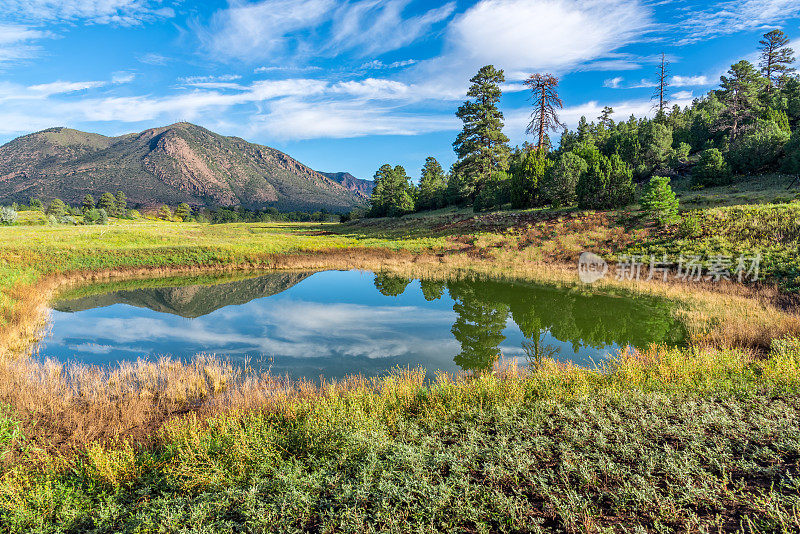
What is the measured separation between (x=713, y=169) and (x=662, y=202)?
14.1m

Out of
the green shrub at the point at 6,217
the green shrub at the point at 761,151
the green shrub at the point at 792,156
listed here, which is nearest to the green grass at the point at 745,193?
the green shrub at the point at 792,156

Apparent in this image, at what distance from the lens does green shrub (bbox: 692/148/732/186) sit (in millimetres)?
37375

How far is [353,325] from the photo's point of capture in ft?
57.7

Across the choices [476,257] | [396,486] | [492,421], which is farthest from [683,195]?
[396,486]

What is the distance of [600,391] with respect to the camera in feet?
26.4

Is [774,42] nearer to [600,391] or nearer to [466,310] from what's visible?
[466,310]

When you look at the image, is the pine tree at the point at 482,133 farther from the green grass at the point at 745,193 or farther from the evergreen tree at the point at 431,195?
the green grass at the point at 745,193

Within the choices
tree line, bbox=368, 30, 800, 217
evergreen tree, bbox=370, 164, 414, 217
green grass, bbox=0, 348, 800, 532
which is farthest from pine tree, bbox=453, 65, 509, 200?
green grass, bbox=0, 348, 800, 532

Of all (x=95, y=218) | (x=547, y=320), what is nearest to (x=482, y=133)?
(x=547, y=320)

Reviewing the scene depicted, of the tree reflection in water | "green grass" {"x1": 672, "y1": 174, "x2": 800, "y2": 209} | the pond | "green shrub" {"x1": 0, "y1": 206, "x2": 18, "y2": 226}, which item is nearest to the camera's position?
the pond

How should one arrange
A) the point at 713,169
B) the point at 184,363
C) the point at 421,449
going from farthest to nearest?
the point at 713,169
the point at 184,363
the point at 421,449

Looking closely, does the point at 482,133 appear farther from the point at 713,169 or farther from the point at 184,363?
the point at 184,363

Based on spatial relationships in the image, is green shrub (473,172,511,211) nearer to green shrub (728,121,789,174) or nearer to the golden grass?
the golden grass

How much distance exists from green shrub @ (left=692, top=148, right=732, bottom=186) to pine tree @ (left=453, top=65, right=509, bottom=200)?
2530 centimetres
